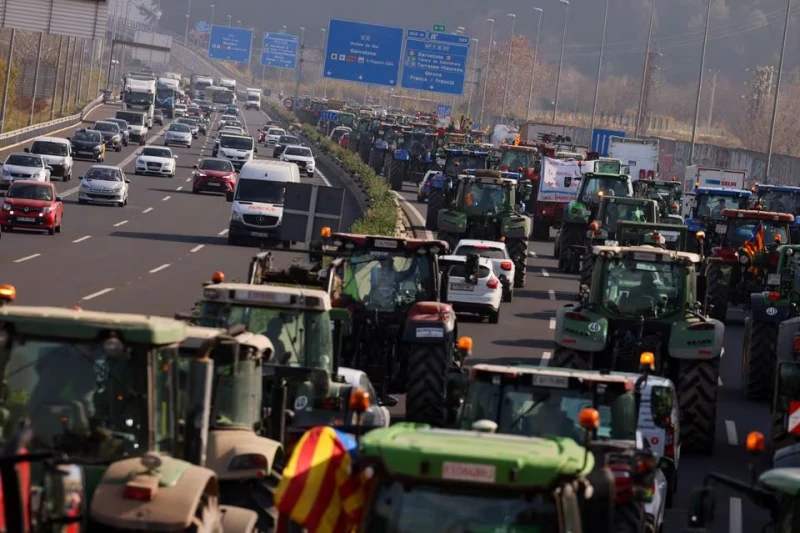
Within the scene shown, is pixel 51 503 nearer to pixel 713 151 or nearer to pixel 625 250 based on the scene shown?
pixel 625 250

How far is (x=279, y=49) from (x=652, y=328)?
390 ft

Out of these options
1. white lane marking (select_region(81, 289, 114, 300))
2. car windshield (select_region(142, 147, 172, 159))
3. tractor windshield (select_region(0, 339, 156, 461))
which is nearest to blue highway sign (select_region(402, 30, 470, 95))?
car windshield (select_region(142, 147, 172, 159))

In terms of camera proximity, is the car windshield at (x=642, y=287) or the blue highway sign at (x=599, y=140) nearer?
the car windshield at (x=642, y=287)

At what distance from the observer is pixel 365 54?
78.0 meters

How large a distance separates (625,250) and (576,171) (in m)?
30.6

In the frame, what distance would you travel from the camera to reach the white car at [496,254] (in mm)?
33562

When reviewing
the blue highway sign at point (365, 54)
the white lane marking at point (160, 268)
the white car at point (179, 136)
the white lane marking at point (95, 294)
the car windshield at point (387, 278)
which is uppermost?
the blue highway sign at point (365, 54)

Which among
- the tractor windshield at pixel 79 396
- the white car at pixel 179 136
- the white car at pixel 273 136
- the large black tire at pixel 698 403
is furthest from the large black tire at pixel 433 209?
the white car at pixel 273 136

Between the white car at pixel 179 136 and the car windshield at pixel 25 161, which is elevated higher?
the white car at pixel 179 136

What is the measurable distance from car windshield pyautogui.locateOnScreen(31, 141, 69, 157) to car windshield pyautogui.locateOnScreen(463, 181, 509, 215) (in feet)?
89.0

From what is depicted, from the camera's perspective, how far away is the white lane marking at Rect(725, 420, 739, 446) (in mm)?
20291

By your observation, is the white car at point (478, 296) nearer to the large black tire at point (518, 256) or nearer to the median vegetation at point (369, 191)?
the large black tire at point (518, 256)

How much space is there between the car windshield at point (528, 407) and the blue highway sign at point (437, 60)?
69.8 m

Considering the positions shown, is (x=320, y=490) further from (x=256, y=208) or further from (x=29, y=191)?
(x=256, y=208)
